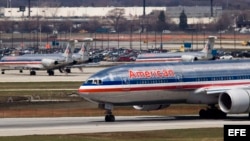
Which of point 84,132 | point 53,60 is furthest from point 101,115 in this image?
point 53,60

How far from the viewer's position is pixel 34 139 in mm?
59500

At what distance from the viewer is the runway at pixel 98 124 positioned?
6500cm

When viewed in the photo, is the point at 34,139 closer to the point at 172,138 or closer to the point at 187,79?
the point at 172,138

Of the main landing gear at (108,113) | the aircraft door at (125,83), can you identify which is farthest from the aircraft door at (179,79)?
the main landing gear at (108,113)

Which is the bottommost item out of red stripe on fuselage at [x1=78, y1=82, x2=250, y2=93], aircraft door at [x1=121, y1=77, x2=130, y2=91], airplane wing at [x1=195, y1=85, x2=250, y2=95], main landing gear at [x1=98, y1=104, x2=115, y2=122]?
main landing gear at [x1=98, y1=104, x2=115, y2=122]

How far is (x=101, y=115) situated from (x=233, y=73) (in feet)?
34.0

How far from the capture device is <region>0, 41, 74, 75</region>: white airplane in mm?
162000

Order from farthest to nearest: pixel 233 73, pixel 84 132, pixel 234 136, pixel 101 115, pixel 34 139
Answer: pixel 101 115 → pixel 233 73 → pixel 84 132 → pixel 34 139 → pixel 234 136

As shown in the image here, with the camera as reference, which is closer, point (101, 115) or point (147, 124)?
point (147, 124)

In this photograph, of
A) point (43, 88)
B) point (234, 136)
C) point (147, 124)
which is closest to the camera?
point (234, 136)

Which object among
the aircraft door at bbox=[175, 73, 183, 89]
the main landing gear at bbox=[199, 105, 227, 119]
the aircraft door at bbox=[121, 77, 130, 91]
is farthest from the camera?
the main landing gear at bbox=[199, 105, 227, 119]

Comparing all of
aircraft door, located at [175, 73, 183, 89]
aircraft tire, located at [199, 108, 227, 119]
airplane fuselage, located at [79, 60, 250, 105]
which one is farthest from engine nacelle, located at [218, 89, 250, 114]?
aircraft door, located at [175, 73, 183, 89]

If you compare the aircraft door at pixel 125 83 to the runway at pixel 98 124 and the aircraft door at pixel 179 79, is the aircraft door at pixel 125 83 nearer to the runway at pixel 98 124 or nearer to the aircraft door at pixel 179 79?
the runway at pixel 98 124

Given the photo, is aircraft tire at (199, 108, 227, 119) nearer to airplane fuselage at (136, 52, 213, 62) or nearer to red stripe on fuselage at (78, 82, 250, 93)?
red stripe on fuselage at (78, 82, 250, 93)
